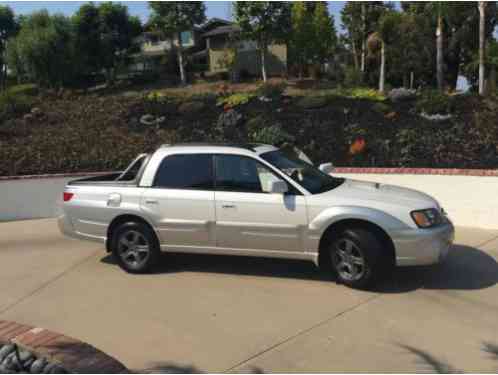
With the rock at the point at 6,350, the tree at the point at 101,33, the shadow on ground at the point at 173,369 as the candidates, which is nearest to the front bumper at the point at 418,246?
the shadow on ground at the point at 173,369

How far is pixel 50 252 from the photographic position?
313 inches

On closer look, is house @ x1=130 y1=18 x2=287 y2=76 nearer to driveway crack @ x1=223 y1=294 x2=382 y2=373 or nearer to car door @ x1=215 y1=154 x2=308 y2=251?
car door @ x1=215 y1=154 x2=308 y2=251

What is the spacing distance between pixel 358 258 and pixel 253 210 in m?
1.35

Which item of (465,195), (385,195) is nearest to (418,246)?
(385,195)

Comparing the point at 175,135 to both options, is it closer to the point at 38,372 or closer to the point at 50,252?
the point at 50,252

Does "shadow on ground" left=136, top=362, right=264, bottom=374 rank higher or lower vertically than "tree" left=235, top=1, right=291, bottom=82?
lower

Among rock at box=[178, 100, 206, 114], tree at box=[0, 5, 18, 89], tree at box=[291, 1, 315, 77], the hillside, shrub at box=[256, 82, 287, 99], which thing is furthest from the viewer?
tree at box=[0, 5, 18, 89]

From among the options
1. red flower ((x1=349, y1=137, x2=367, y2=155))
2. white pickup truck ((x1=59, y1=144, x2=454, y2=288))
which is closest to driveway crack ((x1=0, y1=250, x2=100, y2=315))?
white pickup truck ((x1=59, y1=144, x2=454, y2=288))

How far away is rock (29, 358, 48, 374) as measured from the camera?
369 centimetres

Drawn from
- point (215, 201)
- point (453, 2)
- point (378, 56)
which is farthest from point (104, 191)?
point (378, 56)

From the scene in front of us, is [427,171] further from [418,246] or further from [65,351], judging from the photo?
[65,351]

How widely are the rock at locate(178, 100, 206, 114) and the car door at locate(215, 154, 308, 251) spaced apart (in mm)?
7701

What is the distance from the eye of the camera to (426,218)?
5.72m

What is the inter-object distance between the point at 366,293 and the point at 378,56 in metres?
40.2
